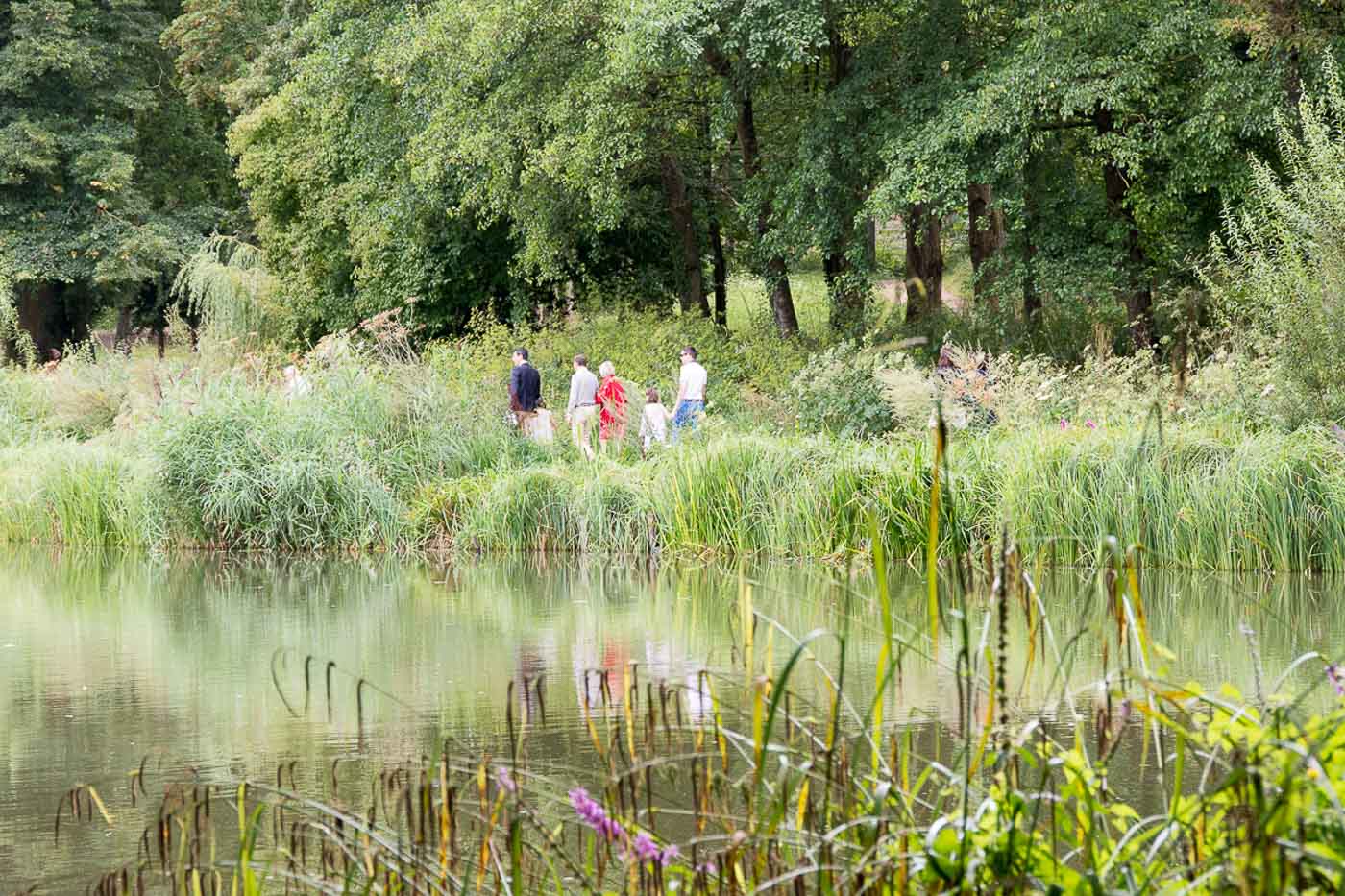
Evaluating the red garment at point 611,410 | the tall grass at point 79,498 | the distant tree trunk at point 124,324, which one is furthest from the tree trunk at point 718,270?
the distant tree trunk at point 124,324

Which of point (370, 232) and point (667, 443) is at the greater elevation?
point (370, 232)

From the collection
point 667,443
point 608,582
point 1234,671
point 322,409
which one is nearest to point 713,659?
point 1234,671

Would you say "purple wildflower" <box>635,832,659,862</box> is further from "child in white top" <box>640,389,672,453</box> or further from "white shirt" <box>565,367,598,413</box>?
"white shirt" <box>565,367,598,413</box>

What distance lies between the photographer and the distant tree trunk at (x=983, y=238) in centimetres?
2323

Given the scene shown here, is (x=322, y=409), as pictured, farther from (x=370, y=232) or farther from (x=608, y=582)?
(x=370, y=232)

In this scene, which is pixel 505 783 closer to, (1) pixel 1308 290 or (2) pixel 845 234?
(1) pixel 1308 290

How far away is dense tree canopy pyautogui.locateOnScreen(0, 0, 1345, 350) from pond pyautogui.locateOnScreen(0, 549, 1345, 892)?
3358 millimetres

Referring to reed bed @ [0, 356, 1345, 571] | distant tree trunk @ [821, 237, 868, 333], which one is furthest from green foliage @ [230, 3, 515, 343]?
reed bed @ [0, 356, 1345, 571]

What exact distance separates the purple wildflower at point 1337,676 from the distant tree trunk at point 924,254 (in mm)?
19215

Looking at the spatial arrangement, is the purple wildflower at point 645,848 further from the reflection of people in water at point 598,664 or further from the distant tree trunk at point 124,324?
the distant tree trunk at point 124,324

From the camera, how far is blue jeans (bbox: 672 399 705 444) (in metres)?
17.2

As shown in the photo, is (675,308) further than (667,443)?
Yes

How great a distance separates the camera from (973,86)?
847 inches

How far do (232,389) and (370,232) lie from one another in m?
12.3
